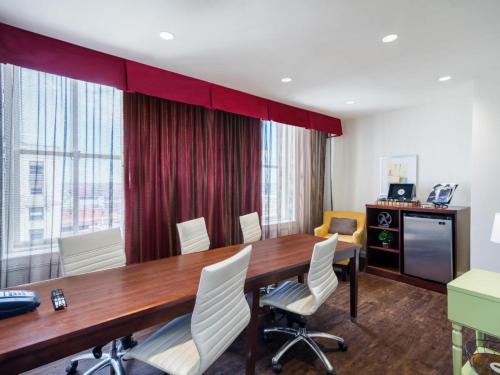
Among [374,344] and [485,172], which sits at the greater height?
[485,172]

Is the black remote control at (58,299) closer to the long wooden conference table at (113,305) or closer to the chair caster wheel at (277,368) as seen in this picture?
the long wooden conference table at (113,305)

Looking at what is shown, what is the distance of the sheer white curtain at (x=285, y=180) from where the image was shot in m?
4.18

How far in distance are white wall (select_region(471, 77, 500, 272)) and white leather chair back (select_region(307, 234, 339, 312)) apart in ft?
6.43

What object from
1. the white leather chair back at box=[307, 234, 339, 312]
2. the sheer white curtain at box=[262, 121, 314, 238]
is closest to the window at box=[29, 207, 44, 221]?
the white leather chair back at box=[307, 234, 339, 312]

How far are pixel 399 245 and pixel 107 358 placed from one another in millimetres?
3604

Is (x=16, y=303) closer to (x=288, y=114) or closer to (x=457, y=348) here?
(x=457, y=348)

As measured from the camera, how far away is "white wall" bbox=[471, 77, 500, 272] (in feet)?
9.16

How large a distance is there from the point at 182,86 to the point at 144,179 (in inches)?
41.7

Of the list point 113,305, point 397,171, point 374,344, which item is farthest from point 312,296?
point 397,171

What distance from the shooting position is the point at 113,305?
4.46ft

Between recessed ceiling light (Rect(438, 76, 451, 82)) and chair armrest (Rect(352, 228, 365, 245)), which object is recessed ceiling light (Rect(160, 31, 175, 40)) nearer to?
recessed ceiling light (Rect(438, 76, 451, 82))

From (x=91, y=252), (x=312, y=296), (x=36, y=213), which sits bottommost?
(x=312, y=296)

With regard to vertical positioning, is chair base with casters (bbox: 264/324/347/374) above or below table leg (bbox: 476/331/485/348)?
below

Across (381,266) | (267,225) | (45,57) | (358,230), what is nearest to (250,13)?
(45,57)
